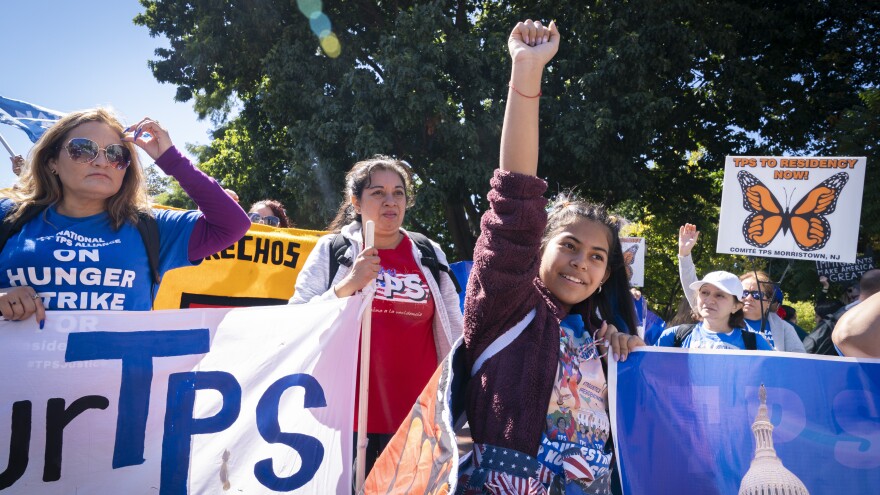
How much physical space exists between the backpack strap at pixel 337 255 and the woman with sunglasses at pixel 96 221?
542 mm

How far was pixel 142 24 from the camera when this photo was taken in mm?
15055

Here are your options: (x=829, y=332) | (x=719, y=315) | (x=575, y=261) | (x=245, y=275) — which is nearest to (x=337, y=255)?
(x=575, y=261)

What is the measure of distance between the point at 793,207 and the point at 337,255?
3994 mm

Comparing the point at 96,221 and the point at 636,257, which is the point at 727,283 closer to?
the point at 636,257

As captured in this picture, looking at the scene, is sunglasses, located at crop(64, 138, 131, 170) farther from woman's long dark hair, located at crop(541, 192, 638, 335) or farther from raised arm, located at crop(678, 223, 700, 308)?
raised arm, located at crop(678, 223, 700, 308)

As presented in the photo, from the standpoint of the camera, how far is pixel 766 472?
230cm

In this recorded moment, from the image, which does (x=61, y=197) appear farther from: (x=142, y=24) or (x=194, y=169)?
(x=142, y=24)

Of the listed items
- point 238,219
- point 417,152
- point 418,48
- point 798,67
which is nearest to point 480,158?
point 417,152

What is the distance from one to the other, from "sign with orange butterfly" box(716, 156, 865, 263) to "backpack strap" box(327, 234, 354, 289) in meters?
3.50

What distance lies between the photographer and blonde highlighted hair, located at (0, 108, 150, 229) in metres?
2.60

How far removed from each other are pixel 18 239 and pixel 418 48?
31.1 feet

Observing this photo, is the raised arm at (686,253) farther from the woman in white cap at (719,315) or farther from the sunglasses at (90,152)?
the sunglasses at (90,152)

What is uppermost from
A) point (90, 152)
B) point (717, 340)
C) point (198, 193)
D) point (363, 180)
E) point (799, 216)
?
point (799, 216)

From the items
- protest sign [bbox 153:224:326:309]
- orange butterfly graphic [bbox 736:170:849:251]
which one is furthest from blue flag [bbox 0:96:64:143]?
orange butterfly graphic [bbox 736:170:849:251]
